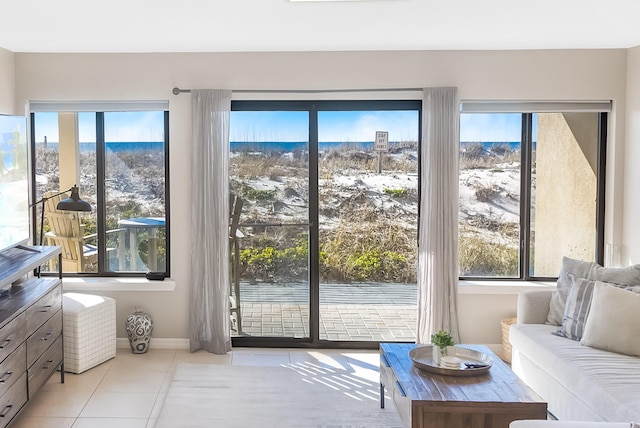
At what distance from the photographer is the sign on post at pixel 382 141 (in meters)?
5.07

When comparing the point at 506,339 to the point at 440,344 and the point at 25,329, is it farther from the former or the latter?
the point at 25,329

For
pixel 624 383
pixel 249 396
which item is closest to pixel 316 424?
pixel 249 396

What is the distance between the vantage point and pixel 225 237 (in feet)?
16.3

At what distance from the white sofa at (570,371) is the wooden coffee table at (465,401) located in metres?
0.37

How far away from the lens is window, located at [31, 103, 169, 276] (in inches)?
201

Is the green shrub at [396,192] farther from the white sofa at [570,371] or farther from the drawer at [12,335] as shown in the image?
the drawer at [12,335]

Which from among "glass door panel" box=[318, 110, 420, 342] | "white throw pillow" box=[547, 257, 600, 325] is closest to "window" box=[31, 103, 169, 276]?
"glass door panel" box=[318, 110, 420, 342]

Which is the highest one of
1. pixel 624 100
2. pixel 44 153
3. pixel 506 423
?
pixel 624 100

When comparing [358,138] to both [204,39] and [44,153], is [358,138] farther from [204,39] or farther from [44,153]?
[44,153]

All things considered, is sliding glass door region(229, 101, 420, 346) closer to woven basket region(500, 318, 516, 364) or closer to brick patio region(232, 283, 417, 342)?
brick patio region(232, 283, 417, 342)

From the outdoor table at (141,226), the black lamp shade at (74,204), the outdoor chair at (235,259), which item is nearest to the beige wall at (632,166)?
the outdoor chair at (235,259)

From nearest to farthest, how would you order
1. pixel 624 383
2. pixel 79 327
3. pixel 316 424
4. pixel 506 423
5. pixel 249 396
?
pixel 506 423 < pixel 624 383 < pixel 316 424 < pixel 249 396 < pixel 79 327

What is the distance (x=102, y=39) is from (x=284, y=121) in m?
1.49

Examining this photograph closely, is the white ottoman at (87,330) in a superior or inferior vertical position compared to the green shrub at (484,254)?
inferior
